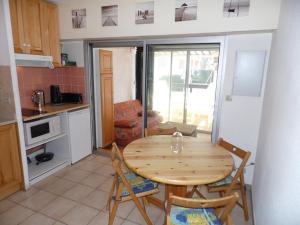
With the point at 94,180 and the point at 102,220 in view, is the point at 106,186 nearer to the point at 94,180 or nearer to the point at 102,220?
the point at 94,180

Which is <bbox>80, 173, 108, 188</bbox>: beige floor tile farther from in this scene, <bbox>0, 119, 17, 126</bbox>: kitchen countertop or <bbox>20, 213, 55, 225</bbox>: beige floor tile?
<bbox>0, 119, 17, 126</bbox>: kitchen countertop

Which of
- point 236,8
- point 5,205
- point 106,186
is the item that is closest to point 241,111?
point 236,8

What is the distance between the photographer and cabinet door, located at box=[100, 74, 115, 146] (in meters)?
3.68

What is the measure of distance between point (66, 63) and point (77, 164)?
5.45ft

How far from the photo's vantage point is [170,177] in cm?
150

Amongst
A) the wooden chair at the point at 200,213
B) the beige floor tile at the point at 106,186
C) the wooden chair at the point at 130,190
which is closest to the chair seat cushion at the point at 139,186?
the wooden chair at the point at 130,190

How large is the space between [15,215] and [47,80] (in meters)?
2.06

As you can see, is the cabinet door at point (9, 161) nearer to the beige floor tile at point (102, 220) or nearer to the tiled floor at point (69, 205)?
the tiled floor at point (69, 205)

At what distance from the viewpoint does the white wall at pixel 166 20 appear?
2.13 metres

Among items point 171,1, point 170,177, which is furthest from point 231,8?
point 170,177

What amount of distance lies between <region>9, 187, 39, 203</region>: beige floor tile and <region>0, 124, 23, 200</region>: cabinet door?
71 mm

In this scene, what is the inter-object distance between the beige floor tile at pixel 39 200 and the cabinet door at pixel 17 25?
5.87 ft

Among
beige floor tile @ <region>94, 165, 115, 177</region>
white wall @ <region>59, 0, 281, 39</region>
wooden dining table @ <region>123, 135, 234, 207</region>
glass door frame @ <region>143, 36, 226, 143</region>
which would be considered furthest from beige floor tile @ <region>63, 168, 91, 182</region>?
white wall @ <region>59, 0, 281, 39</region>

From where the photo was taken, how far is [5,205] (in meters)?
2.23
